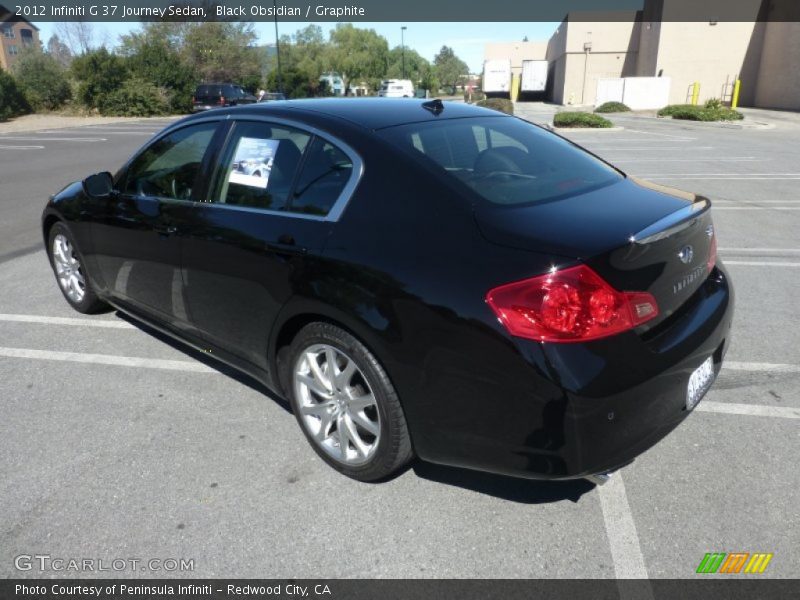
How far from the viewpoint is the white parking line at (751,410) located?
10.7ft

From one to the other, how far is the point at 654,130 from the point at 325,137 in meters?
23.3

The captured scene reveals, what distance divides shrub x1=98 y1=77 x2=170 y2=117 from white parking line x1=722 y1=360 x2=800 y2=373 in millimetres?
39261

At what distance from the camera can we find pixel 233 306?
3182 millimetres

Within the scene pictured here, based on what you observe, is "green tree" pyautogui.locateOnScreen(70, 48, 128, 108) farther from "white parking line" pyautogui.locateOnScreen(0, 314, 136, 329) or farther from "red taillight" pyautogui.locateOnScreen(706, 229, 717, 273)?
"red taillight" pyautogui.locateOnScreen(706, 229, 717, 273)

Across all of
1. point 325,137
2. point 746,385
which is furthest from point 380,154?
point 746,385

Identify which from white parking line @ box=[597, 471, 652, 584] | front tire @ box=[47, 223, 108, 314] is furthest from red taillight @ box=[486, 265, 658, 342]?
front tire @ box=[47, 223, 108, 314]

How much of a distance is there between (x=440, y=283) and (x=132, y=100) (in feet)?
131

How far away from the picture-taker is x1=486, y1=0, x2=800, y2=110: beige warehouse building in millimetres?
35875

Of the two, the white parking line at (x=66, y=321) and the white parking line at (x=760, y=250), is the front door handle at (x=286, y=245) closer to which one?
the white parking line at (x=66, y=321)

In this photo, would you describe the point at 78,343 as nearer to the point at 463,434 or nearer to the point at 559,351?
the point at 463,434

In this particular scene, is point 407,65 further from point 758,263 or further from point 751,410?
point 751,410

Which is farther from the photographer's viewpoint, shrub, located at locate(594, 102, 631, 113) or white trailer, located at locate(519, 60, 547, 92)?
white trailer, located at locate(519, 60, 547, 92)

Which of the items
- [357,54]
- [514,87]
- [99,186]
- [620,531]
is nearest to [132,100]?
[514,87]

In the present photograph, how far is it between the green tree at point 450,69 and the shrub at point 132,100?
287 ft
